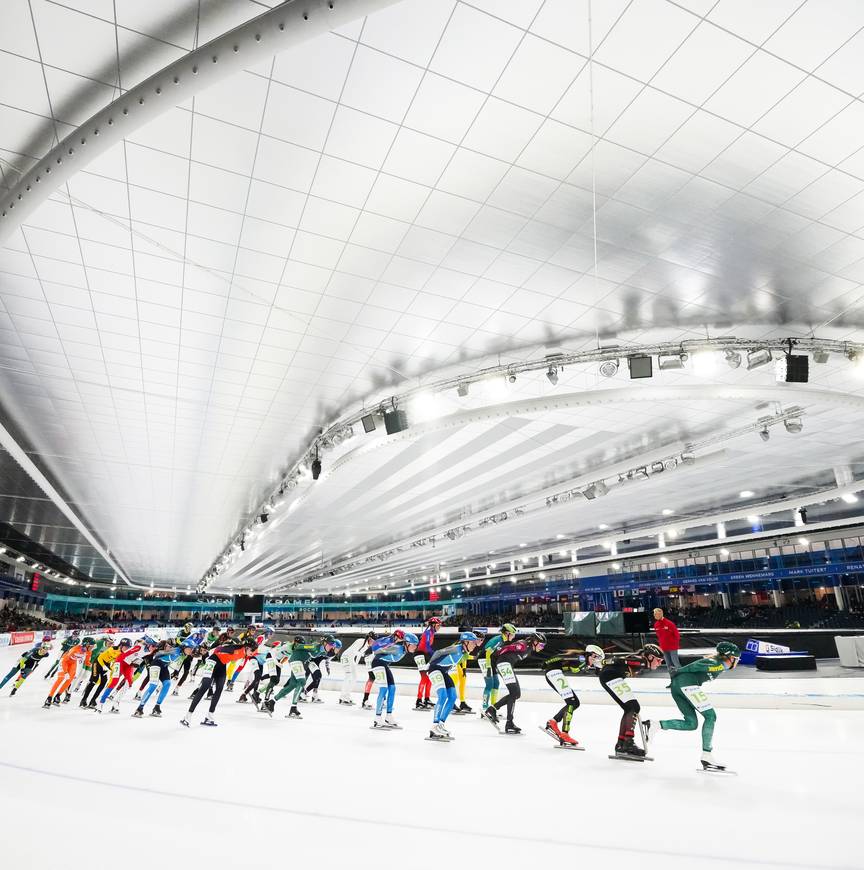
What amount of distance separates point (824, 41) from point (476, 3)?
2.72m

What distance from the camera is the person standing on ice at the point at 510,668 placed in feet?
24.1

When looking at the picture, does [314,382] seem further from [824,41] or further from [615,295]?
[824,41]

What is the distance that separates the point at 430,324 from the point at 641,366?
3182mm

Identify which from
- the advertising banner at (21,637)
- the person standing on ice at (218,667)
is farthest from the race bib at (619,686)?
the advertising banner at (21,637)

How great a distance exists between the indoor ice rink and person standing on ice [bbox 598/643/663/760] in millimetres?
30

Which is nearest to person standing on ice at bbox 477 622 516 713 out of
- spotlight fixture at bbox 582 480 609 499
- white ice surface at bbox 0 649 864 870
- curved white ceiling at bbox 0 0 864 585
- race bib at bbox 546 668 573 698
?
white ice surface at bbox 0 649 864 870

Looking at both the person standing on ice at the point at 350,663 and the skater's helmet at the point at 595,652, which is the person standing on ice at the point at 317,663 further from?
the skater's helmet at the point at 595,652

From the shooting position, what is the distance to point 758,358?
7.82 meters

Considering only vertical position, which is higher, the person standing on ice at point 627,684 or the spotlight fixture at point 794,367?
the spotlight fixture at point 794,367

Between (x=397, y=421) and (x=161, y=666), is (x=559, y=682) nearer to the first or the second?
(x=397, y=421)

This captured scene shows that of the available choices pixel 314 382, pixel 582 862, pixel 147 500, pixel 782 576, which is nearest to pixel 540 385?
pixel 314 382

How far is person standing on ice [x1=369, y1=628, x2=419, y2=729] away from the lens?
7.89m

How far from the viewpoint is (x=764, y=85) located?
4461mm

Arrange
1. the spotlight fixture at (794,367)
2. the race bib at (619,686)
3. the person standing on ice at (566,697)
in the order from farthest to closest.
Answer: the spotlight fixture at (794,367), the person standing on ice at (566,697), the race bib at (619,686)
